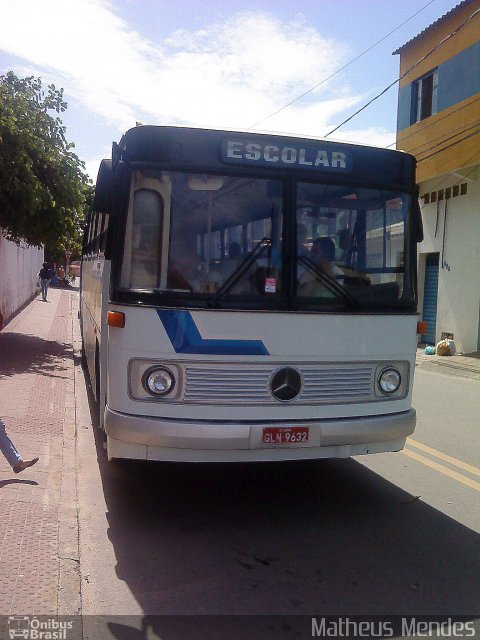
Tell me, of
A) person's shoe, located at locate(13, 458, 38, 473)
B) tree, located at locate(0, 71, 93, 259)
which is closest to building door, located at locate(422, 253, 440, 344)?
tree, located at locate(0, 71, 93, 259)

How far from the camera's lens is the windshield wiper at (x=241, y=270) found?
490 centimetres

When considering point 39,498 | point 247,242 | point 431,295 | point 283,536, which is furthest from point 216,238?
point 431,295

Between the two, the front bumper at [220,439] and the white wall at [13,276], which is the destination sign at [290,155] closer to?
the front bumper at [220,439]

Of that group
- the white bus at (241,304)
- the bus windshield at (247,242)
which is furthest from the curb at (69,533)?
the bus windshield at (247,242)

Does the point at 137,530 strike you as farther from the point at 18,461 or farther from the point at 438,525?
the point at 438,525

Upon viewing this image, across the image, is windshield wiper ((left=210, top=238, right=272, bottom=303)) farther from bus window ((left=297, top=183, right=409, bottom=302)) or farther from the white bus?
bus window ((left=297, top=183, right=409, bottom=302))

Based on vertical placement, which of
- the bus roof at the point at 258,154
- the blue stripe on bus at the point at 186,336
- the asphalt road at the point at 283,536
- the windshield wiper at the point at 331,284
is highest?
the bus roof at the point at 258,154

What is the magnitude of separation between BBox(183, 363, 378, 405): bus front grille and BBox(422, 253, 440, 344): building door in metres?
15.9

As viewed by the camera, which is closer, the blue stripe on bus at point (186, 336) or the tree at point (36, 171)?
the blue stripe on bus at point (186, 336)

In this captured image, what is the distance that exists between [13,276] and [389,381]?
1746 cm

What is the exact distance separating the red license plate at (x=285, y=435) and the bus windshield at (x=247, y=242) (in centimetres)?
90

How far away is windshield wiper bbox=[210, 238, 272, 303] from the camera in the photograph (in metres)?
4.90

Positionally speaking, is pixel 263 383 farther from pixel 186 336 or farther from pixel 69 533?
pixel 69 533

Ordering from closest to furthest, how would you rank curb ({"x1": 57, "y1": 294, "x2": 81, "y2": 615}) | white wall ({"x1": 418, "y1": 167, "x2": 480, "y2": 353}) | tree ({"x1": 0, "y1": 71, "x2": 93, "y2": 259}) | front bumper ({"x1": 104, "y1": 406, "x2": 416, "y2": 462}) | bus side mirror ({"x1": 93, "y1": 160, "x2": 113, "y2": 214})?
curb ({"x1": 57, "y1": 294, "x2": 81, "y2": 615}) < front bumper ({"x1": 104, "y1": 406, "x2": 416, "y2": 462}) < bus side mirror ({"x1": 93, "y1": 160, "x2": 113, "y2": 214}) < tree ({"x1": 0, "y1": 71, "x2": 93, "y2": 259}) < white wall ({"x1": 418, "y1": 167, "x2": 480, "y2": 353})
